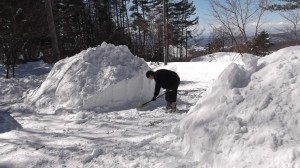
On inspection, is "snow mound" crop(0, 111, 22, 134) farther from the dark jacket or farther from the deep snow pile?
the deep snow pile

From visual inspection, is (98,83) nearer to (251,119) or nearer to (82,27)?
(251,119)

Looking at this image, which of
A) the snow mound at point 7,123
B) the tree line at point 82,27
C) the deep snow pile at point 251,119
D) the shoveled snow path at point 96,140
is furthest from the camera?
the tree line at point 82,27

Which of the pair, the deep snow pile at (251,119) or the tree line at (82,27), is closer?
the deep snow pile at (251,119)

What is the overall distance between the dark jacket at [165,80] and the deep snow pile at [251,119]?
8.69 feet

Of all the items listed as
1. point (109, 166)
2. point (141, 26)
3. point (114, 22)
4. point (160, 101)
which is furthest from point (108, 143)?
point (114, 22)

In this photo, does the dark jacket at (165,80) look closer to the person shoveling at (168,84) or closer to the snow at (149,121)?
the person shoveling at (168,84)

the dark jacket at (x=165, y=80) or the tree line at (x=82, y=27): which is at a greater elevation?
the tree line at (x=82, y=27)

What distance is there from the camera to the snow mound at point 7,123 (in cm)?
713

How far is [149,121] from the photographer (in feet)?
22.4

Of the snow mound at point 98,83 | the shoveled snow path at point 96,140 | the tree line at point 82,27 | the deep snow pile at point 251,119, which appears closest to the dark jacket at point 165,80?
the shoveled snow path at point 96,140

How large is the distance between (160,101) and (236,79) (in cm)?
421

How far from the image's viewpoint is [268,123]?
3.71 m

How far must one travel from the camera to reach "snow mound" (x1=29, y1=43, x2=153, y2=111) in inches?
335

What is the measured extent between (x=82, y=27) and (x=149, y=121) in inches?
1007
